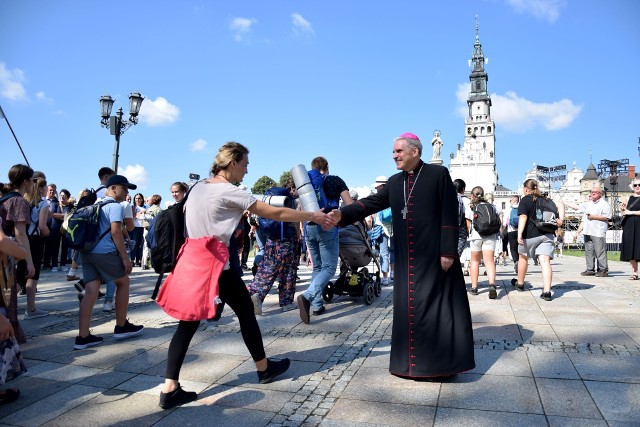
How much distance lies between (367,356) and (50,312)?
484cm

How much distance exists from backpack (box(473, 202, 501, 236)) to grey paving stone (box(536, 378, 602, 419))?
422cm

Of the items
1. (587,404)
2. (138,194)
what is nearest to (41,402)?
(587,404)

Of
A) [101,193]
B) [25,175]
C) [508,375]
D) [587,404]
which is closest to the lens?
[587,404]

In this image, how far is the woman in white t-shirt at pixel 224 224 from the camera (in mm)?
3297

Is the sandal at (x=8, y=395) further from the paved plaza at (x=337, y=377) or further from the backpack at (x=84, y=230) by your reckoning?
the backpack at (x=84, y=230)

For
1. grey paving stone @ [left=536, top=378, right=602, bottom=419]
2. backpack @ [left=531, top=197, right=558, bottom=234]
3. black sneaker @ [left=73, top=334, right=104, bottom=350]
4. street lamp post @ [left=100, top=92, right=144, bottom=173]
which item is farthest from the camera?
street lamp post @ [left=100, top=92, right=144, bottom=173]

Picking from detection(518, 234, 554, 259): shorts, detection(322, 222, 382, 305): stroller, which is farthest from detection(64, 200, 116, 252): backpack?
detection(518, 234, 554, 259): shorts

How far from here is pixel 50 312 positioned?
6.55 m

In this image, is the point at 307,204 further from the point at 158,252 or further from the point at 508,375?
the point at 508,375

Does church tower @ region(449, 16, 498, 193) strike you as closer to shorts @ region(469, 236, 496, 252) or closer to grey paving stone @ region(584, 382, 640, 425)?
shorts @ region(469, 236, 496, 252)

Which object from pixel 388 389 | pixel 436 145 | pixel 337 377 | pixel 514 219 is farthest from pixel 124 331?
pixel 436 145

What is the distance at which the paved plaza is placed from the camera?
9.86ft

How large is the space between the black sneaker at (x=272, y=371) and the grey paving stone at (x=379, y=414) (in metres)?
0.65

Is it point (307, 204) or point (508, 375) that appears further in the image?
point (307, 204)
